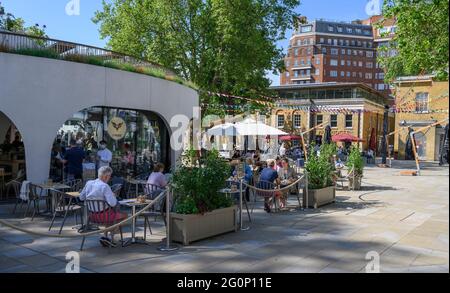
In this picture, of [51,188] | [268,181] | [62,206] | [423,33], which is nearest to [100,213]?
[62,206]

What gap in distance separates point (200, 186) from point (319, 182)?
5179 mm

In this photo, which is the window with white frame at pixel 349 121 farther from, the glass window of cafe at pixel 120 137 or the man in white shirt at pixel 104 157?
the man in white shirt at pixel 104 157

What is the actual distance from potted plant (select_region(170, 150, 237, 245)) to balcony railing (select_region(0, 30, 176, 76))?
609 cm

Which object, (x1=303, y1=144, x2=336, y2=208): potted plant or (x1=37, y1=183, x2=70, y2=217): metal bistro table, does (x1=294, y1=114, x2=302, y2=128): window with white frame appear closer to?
(x1=303, y1=144, x2=336, y2=208): potted plant

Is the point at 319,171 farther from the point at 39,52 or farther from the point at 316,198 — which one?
the point at 39,52

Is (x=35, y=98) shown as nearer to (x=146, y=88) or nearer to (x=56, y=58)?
(x=56, y=58)

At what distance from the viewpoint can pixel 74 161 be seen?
11531 millimetres

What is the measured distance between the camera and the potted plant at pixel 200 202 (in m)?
7.32

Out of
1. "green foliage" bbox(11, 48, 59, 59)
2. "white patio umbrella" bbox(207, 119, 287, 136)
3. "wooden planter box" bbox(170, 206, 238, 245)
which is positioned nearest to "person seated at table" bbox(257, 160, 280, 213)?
"wooden planter box" bbox(170, 206, 238, 245)

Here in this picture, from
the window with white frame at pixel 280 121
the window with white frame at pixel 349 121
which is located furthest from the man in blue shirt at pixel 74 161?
the window with white frame at pixel 280 121

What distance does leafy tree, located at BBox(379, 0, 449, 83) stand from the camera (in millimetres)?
13922

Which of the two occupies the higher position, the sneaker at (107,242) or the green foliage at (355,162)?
the green foliage at (355,162)

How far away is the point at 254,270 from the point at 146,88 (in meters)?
9.92

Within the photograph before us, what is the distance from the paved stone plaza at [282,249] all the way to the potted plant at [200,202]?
0.80 ft
